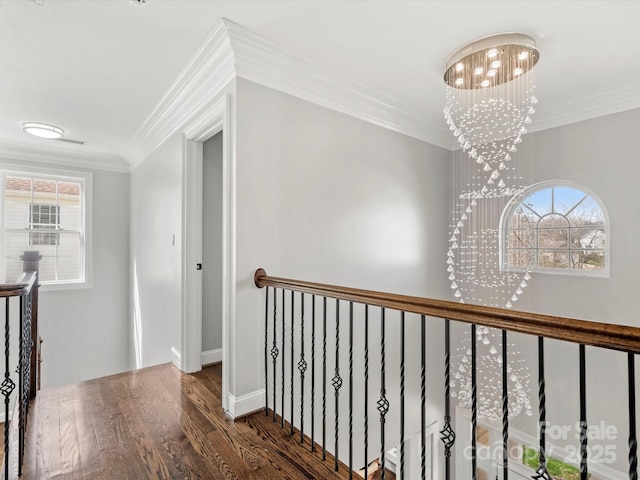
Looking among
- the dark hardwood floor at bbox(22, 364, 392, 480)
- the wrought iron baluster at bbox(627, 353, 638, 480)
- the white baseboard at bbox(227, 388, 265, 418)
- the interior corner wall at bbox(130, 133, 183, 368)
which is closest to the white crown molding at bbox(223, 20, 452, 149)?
the interior corner wall at bbox(130, 133, 183, 368)

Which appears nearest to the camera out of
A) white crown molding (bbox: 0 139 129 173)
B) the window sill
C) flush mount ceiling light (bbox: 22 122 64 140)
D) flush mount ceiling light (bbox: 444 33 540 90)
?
flush mount ceiling light (bbox: 444 33 540 90)

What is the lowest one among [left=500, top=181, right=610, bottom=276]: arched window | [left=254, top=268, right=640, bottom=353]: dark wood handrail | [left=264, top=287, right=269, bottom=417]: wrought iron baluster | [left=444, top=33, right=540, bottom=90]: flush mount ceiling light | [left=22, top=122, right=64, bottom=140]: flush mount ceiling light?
[left=264, top=287, right=269, bottom=417]: wrought iron baluster

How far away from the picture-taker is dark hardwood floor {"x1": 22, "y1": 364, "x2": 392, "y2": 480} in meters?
1.73

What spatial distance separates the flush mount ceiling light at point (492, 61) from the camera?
2.23m

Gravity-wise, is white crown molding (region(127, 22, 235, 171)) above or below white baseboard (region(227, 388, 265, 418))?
above

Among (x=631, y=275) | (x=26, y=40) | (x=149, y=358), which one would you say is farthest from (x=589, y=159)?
(x=149, y=358)

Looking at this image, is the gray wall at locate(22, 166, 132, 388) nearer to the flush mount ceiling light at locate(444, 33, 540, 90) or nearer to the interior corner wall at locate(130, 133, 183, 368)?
the interior corner wall at locate(130, 133, 183, 368)

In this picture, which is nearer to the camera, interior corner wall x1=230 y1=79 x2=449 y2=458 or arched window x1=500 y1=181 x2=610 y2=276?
interior corner wall x1=230 y1=79 x2=449 y2=458

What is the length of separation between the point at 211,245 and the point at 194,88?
58.6 inches

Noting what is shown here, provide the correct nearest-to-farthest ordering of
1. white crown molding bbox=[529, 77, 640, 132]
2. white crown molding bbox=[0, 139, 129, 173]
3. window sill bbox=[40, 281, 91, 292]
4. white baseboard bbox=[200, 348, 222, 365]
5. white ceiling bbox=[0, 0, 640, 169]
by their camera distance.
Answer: white ceiling bbox=[0, 0, 640, 169] → white crown molding bbox=[529, 77, 640, 132] → white baseboard bbox=[200, 348, 222, 365] → white crown molding bbox=[0, 139, 129, 173] → window sill bbox=[40, 281, 91, 292]

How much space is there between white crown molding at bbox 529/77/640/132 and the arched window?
1.95 feet

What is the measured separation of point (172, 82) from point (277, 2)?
1.28m

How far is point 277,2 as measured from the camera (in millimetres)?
1906

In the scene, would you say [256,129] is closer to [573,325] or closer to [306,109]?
[306,109]
